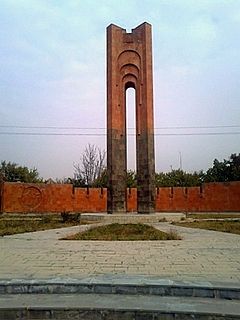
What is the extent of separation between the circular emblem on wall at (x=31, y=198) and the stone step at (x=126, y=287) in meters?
23.8

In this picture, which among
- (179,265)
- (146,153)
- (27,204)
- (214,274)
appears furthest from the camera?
(27,204)

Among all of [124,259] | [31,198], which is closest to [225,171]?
[31,198]

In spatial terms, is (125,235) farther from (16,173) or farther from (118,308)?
(16,173)

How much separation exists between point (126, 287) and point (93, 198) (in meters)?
25.0

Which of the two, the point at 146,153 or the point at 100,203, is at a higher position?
the point at 146,153

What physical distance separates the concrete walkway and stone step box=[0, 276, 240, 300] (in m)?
0.31

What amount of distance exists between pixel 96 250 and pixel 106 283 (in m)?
3.11

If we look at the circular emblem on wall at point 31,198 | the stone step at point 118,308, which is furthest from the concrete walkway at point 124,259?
the circular emblem on wall at point 31,198

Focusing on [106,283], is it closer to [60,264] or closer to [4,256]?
[60,264]

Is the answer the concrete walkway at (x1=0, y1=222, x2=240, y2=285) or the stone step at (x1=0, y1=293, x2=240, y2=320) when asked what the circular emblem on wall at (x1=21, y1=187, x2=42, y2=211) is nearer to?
the concrete walkway at (x1=0, y1=222, x2=240, y2=285)

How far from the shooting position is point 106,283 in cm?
434

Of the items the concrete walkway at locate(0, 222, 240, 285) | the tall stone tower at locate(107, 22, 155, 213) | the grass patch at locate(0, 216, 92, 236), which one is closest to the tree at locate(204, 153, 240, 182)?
the tall stone tower at locate(107, 22, 155, 213)

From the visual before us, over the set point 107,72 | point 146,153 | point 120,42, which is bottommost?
point 146,153

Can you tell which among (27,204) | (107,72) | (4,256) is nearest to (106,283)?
(4,256)
